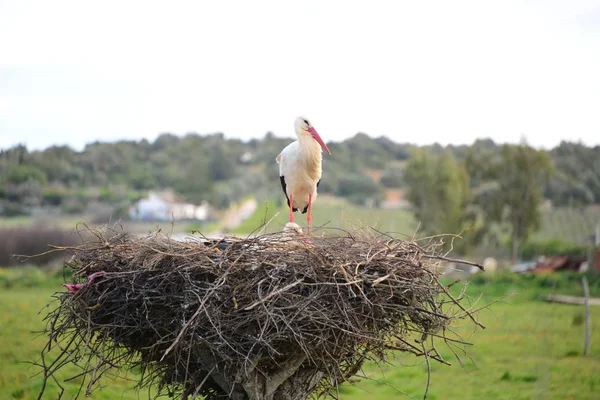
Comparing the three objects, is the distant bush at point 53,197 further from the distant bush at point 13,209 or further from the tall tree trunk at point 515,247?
the tall tree trunk at point 515,247

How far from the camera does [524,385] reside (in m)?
15.8

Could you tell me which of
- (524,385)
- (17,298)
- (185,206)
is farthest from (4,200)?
(524,385)

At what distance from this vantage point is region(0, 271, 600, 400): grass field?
→ 14570 millimetres

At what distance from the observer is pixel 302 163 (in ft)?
29.2

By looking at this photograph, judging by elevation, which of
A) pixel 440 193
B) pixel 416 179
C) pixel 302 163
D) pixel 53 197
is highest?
pixel 302 163

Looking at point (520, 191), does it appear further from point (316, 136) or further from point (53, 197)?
point (316, 136)

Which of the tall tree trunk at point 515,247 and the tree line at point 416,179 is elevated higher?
the tree line at point 416,179

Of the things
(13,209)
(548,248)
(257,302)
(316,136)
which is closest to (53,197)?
(13,209)

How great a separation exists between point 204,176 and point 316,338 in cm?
6370

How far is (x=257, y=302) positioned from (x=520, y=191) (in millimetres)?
52028

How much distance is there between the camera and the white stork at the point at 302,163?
343 inches

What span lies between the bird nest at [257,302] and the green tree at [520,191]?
161 ft

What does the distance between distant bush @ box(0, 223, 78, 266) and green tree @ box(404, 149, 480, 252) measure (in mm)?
27872

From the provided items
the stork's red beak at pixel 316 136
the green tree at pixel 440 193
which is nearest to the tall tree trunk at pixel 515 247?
the green tree at pixel 440 193
